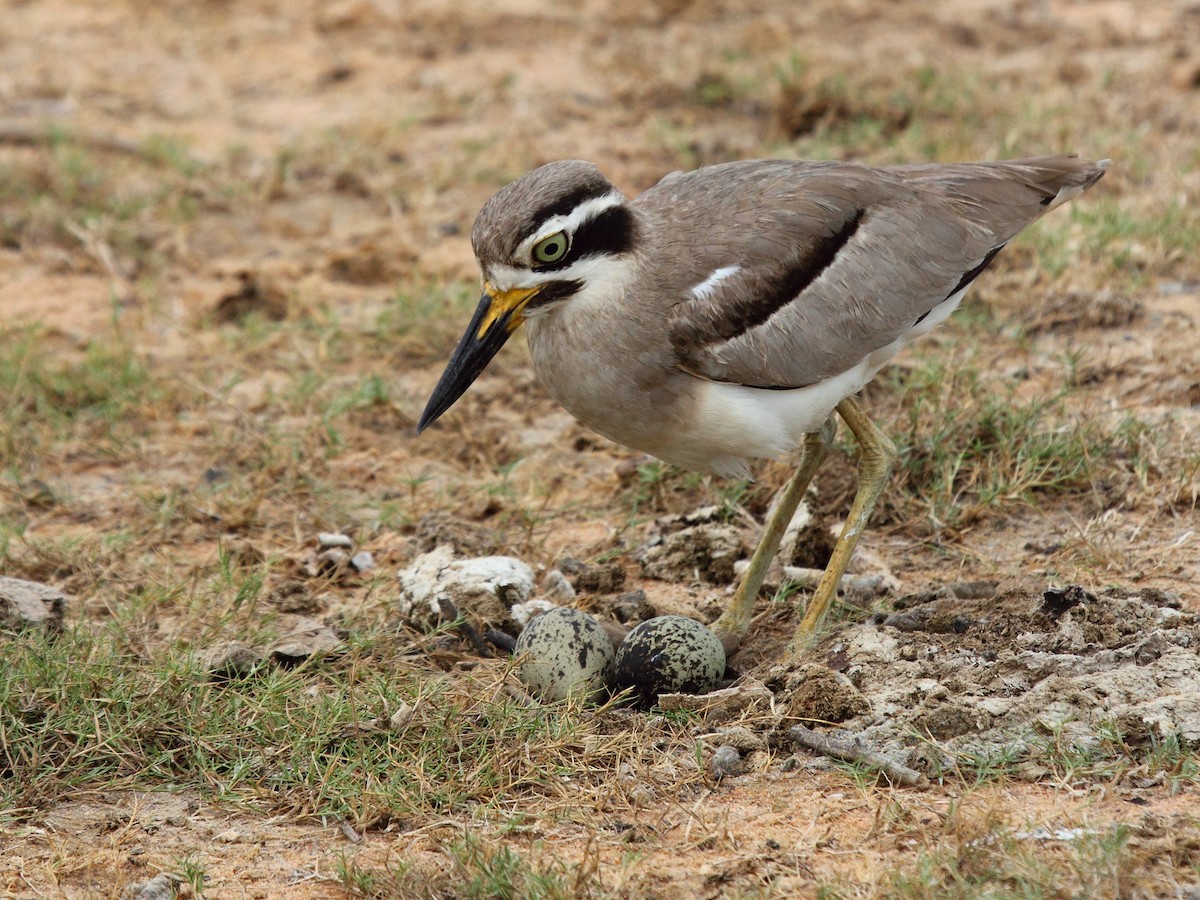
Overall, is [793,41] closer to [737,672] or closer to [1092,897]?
[737,672]

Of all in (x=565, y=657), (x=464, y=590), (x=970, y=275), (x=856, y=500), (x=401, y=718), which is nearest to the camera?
(x=401, y=718)

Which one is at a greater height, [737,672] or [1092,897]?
[1092,897]

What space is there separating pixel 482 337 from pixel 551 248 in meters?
0.33

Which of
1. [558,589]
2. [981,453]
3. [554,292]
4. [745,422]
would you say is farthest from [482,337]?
[981,453]

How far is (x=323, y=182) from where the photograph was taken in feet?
25.8

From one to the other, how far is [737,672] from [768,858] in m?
1.05

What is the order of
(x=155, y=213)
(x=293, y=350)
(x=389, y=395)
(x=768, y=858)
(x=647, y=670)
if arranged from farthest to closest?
(x=155, y=213)
(x=293, y=350)
(x=389, y=395)
(x=647, y=670)
(x=768, y=858)

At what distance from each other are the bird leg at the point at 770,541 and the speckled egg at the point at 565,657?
471mm

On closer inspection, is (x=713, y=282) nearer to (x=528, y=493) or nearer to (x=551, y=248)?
(x=551, y=248)

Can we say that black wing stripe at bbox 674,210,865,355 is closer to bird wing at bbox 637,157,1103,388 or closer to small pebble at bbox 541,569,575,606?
bird wing at bbox 637,157,1103,388

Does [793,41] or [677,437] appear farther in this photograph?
[793,41]

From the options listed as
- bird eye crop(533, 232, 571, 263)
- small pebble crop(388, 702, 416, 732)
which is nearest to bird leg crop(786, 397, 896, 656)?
bird eye crop(533, 232, 571, 263)

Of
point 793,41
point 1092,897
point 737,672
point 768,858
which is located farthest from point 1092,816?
point 793,41

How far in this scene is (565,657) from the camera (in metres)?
4.06
